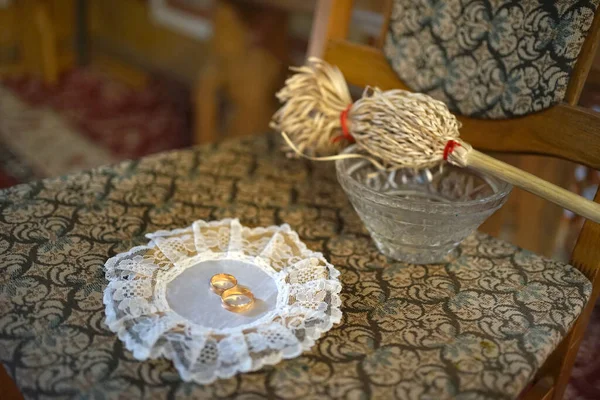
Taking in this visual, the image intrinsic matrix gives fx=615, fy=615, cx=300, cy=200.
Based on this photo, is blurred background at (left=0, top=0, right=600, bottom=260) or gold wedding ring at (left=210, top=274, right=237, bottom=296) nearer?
gold wedding ring at (left=210, top=274, right=237, bottom=296)

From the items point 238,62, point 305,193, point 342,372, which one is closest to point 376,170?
point 305,193

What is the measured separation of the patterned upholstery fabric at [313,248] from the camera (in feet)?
1.73

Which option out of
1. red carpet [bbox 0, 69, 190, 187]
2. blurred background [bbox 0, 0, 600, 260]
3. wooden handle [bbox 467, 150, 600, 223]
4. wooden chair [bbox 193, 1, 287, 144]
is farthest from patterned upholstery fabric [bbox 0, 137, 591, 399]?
red carpet [bbox 0, 69, 190, 187]

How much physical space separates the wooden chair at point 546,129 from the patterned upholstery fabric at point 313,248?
0.09 metres

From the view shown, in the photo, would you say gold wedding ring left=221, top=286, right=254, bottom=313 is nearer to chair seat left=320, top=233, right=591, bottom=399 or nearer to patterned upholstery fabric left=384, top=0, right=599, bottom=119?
chair seat left=320, top=233, right=591, bottom=399

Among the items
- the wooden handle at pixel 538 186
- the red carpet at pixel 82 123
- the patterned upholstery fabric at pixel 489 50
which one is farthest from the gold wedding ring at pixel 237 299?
the red carpet at pixel 82 123

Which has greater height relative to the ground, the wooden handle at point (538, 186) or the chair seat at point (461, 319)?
the wooden handle at point (538, 186)

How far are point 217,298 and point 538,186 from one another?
353 millimetres

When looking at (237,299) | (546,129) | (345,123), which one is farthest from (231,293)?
(546,129)

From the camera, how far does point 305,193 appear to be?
2.79 feet

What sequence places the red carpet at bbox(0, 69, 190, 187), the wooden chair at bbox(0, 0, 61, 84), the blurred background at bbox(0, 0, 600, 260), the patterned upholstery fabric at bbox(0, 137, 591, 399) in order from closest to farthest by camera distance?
the patterned upholstery fabric at bbox(0, 137, 591, 399)
the blurred background at bbox(0, 0, 600, 260)
the red carpet at bbox(0, 69, 190, 187)
the wooden chair at bbox(0, 0, 61, 84)

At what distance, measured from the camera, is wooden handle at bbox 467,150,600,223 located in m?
0.61

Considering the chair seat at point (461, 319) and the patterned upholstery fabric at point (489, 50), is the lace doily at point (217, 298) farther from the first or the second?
the patterned upholstery fabric at point (489, 50)

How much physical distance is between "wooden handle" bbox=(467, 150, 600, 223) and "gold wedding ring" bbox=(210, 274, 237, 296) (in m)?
0.30
